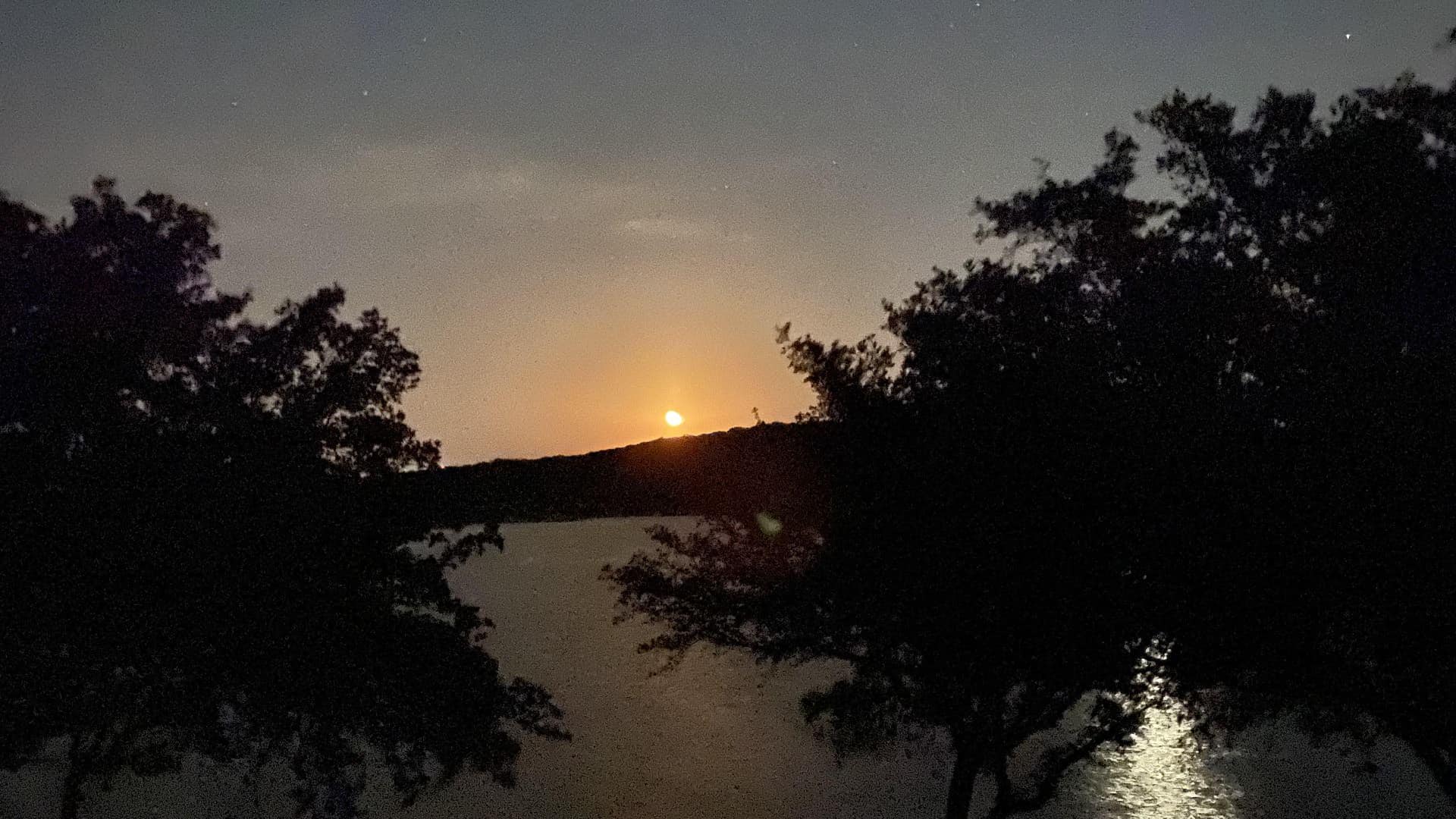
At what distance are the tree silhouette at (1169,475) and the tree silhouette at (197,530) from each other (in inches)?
96.1

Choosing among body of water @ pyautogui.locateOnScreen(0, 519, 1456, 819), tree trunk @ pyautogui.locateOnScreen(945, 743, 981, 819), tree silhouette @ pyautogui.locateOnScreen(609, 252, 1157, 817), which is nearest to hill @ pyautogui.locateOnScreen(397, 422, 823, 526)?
tree silhouette @ pyautogui.locateOnScreen(609, 252, 1157, 817)

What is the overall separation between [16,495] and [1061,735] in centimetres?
1785

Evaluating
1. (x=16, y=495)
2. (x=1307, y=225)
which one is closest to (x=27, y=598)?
(x=16, y=495)

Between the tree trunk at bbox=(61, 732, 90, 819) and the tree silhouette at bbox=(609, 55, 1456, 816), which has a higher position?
the tree silhouette at bbox=(609, 55, 1456, 816)

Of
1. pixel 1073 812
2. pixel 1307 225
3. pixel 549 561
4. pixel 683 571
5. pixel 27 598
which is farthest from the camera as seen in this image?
pixel 549 561

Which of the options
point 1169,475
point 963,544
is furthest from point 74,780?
point 1169,475

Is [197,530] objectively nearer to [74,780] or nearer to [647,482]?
[74,780]

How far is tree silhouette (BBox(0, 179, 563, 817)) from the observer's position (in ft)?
30.1

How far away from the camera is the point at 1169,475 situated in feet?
24.3

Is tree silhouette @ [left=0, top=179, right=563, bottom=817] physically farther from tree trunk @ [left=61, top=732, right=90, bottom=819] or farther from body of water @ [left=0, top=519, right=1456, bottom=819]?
body of water @ [left=0, top=519, right=1456, bottom=819]

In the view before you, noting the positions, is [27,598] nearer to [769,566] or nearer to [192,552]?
[192,552]

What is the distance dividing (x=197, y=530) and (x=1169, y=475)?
779 centimetres

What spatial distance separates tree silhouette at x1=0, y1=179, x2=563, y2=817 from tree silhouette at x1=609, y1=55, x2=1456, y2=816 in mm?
2442

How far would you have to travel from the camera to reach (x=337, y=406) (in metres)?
10.5
